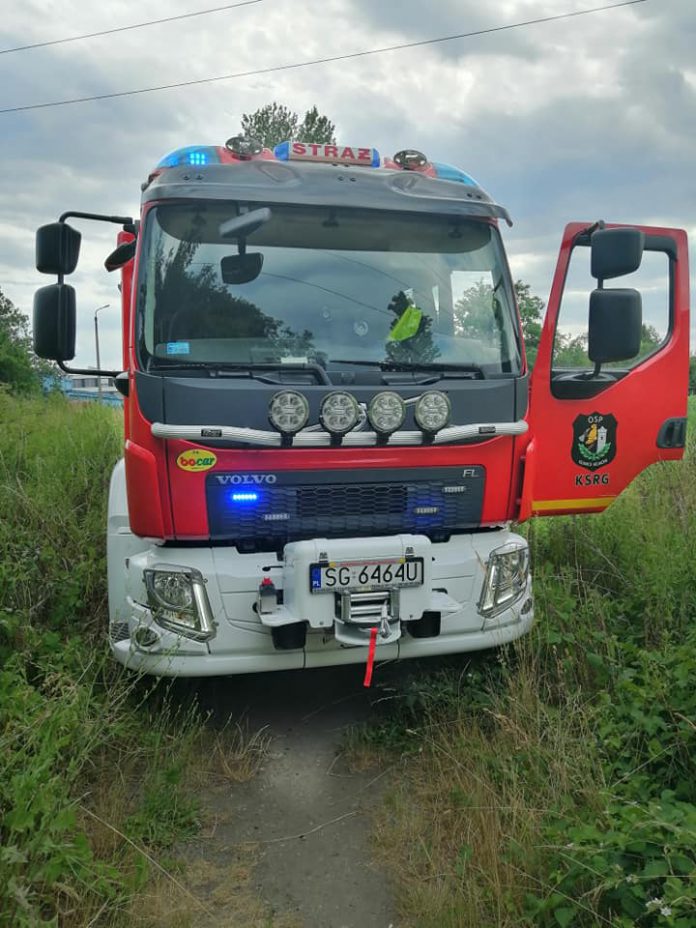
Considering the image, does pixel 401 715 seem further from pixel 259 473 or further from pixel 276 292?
pixel 276 292

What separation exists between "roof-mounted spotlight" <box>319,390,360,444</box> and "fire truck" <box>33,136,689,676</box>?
0.01 m

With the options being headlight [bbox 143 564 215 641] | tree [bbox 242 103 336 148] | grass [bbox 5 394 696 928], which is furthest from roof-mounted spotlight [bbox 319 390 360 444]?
→ tree [bbox 242 103 336 148]

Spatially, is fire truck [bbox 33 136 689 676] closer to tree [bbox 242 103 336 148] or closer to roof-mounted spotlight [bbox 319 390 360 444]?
roof-mounted spotlight [bbox 319 390 360 444]

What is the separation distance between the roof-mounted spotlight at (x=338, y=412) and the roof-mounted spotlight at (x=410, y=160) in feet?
5.52

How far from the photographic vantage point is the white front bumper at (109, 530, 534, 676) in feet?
11.7

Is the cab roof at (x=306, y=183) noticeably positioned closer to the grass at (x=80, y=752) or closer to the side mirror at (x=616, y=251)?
the side mirror at (x=616, y=251)

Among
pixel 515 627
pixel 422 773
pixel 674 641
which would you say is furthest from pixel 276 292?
pixel 674 641

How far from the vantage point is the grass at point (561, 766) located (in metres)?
2.38

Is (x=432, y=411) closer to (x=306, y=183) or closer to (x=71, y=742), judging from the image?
(x=306, y=183)

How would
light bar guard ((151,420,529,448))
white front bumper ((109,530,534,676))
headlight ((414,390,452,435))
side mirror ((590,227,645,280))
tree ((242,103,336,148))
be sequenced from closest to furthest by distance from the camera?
light bar guard ((151,420,529,448)) < white front bumper ((109,530,534,676)) < headlight ((414,390,452,435)) < side mirror ((590,227,645,280)) < tree ((242,103,336,148))

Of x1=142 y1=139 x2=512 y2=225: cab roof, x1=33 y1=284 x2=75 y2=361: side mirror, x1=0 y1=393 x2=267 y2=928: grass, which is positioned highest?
x1=142 y1=139 x2=512 y2=225: cab roof

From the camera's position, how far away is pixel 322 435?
360cm

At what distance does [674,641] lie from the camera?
4164 mm

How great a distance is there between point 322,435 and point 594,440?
2.09 metres
